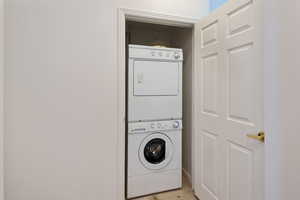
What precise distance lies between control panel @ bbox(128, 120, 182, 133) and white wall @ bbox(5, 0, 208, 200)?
0.93 feet

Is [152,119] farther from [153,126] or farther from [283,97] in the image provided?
[283,97]

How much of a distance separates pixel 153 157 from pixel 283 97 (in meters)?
1.56

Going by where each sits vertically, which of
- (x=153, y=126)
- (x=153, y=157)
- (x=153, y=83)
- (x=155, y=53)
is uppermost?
(x=155, y=53)

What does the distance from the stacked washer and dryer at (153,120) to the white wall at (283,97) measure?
3.87 feet

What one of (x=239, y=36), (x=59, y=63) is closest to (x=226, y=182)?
(x=239, y=36)

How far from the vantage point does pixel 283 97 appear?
1.01 meters

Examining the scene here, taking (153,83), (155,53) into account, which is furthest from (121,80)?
(155,53)

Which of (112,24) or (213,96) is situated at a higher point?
(112,24)

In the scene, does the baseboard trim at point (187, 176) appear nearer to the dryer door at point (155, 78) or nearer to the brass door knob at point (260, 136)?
the dryer door at point (155, 78)

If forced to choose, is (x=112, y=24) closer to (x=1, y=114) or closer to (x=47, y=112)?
(x=47, y=112)

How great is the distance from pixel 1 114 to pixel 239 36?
6.65ft

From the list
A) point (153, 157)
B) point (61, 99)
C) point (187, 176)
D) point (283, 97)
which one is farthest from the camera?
point (187, 176)

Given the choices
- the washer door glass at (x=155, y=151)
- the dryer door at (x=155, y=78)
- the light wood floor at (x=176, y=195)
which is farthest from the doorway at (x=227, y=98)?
the washer door glass at (x=155, y=151)

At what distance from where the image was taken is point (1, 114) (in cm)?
150
